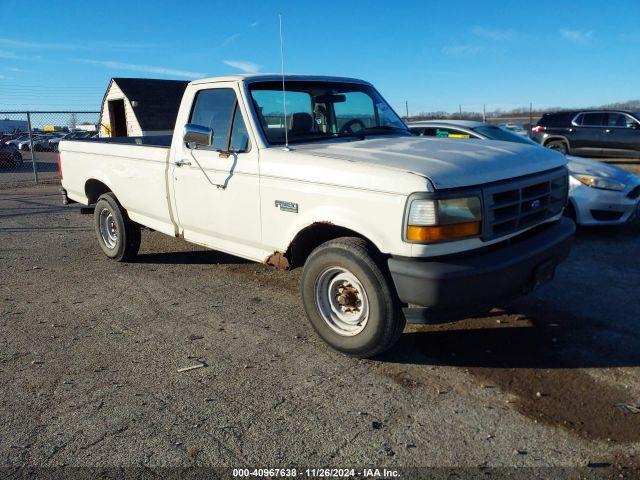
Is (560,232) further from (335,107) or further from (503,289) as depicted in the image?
(335,107)

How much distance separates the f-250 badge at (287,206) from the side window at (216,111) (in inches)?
34.7

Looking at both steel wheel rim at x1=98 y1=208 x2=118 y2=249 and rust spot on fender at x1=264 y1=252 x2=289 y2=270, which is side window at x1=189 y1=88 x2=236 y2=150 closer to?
rust spot on fender at x1=264 y1=252 x2=289 y2=270

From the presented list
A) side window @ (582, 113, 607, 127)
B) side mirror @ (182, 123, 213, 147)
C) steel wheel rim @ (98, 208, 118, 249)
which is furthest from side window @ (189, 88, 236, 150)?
side window @ (582, 113, 607, 127)

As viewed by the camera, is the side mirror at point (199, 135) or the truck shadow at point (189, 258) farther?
the truck shadow at point (189, 258)

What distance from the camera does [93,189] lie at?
6.73 metres

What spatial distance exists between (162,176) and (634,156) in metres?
15.0

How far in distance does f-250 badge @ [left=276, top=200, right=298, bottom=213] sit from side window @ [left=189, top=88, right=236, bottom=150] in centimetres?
88

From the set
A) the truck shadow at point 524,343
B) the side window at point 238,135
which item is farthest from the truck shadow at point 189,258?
the truck shadow at point 524,343

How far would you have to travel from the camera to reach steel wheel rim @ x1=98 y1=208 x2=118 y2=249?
650 centimetres

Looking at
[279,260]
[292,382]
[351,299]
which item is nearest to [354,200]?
[351,299]

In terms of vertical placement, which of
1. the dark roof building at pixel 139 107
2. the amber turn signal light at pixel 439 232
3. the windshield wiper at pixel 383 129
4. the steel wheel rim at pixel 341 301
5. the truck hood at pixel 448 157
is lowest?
the steel wheel rim at pixel 341 301

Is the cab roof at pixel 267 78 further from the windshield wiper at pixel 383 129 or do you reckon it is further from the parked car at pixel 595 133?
the parked car at pixel 595 133

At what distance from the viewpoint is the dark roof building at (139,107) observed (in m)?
25.5

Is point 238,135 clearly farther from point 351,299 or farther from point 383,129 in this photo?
point 351,299
